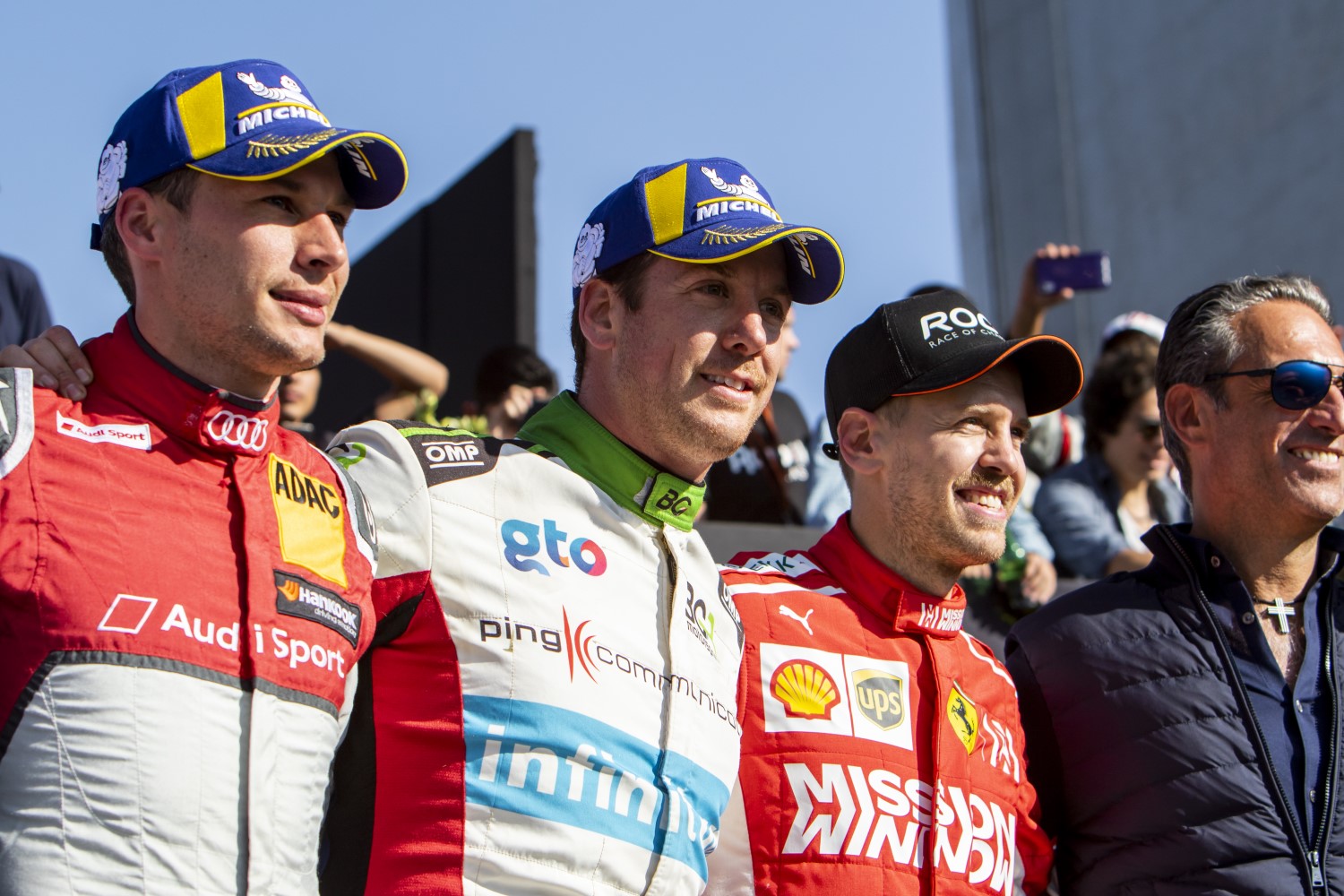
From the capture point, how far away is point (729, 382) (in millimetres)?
2838

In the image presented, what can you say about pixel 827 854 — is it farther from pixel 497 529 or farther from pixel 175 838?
pixel 175 838

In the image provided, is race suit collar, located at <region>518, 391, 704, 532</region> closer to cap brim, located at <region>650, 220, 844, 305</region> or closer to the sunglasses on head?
cap brim, located at <region>650, 220, 844, 305</region>

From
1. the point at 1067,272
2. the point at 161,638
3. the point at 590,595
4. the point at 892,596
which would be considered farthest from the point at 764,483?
the point at 161,638

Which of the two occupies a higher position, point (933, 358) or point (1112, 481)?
point (933, 358)

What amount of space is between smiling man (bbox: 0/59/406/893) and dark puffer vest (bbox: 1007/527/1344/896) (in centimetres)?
161

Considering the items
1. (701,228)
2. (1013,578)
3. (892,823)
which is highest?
(701,228)

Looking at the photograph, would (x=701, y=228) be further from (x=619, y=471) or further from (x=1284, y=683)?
(x=1284, y=683)

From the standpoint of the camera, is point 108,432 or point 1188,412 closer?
point 108,432

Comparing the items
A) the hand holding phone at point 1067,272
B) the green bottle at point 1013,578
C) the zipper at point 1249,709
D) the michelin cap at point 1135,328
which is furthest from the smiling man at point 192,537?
the hand holding phone at point 1067,272

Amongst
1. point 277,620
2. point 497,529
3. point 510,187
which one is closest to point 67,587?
point 277,620

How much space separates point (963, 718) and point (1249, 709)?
611mm

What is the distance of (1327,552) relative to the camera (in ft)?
11.4

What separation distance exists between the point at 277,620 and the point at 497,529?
472mm

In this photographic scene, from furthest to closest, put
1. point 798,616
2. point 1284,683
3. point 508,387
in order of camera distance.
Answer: point 508,387
point 1284,683
point 798,616
